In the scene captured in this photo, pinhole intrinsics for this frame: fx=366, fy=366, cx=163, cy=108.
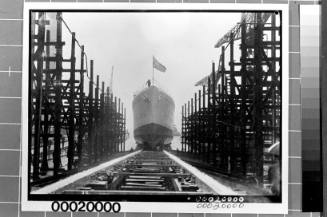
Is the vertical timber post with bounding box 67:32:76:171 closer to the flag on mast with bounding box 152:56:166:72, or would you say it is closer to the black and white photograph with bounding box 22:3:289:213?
Answer: the black and white photograph with bounding box 22:3:289:213

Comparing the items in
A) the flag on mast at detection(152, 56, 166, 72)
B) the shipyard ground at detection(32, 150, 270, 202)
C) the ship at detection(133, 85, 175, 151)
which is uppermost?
the flag on mast at detection(152, 56, 166, 72)

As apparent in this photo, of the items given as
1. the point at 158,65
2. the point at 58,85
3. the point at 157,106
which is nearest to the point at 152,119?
the point at 157,106

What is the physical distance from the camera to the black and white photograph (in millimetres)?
1331

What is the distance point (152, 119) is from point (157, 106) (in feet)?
0.17

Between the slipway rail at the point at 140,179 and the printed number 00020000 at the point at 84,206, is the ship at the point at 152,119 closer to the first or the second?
the slipway rail at the point at 140,179

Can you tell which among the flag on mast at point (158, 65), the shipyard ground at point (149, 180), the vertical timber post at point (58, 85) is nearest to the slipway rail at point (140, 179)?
the shipyard ground at point (149, 180)

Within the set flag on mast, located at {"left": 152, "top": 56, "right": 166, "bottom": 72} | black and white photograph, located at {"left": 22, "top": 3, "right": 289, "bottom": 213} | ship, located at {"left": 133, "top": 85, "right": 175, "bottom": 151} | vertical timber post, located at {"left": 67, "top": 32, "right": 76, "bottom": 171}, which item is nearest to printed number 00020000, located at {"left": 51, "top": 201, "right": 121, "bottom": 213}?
black and white photograph, located at {"left": 22, "top": 3, "right": 289, "bottom": 213}

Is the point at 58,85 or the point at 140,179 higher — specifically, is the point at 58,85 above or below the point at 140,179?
above

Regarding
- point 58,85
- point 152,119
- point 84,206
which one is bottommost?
point 84,206

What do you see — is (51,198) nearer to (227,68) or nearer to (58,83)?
(58,83)

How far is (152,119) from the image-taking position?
4.45ft

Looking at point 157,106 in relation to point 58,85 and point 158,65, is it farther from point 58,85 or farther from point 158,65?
point 58,85

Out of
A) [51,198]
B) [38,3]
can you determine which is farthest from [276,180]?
[38,3]

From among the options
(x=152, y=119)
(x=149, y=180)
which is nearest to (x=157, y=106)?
(x=152, y=119)
